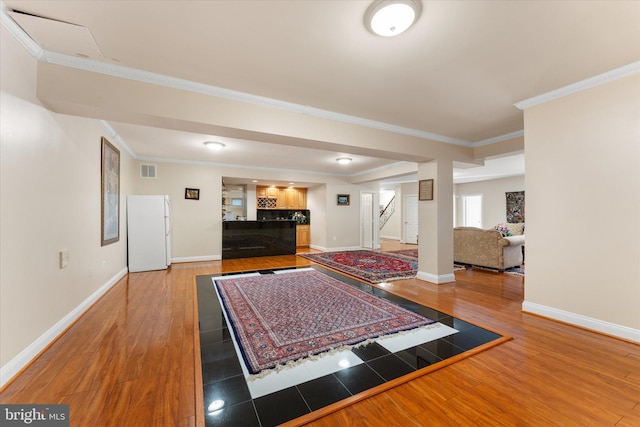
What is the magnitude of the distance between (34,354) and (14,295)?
1.91 feet

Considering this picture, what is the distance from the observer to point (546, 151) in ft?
9.43

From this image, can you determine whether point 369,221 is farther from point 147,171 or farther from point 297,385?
point 297,385

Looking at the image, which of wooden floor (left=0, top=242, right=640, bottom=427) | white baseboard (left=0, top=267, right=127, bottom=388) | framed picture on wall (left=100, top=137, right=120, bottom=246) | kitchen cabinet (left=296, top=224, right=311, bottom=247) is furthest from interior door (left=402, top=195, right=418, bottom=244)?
white baseboard (left=0, top=267, right=127, bottom=388)

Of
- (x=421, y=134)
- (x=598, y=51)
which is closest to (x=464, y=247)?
(x=421, y=134)

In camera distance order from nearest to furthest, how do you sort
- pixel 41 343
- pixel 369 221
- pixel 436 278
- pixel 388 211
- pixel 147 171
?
1. pixel 41 343
2. pixel 436 278
3. pixel 147 171
4. pixel 369 221
5. pixel 388 211

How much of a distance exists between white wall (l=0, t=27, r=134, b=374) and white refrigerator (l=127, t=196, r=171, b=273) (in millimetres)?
1981

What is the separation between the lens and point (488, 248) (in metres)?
5.27

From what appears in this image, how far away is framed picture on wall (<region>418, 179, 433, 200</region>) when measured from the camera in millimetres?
4324

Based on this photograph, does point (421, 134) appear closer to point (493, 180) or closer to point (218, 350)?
point (218, 350)

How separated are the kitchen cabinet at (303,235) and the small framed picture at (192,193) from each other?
146 inches

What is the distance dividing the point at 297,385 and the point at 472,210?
1091 centimetres

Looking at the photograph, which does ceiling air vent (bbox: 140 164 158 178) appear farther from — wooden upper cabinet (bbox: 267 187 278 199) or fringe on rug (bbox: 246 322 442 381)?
fringe on rug (bbox: 246 322 442 381)

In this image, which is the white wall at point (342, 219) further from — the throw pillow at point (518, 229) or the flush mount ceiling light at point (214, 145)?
the throw pillow at point (518, 229)

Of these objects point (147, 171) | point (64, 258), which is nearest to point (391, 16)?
point (64, 258)
